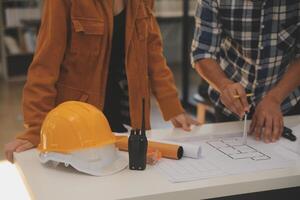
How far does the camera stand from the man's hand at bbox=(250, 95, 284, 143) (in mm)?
1388

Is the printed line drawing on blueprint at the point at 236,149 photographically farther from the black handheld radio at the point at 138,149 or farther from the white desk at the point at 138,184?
the black handheld radio at the point at 138,149

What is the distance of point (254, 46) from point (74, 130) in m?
0.82

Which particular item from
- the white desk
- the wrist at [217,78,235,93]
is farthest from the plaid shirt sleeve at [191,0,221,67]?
the white desk

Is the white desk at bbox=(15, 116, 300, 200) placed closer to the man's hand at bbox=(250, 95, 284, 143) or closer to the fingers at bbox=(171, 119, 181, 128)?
the man's hand at bbox=(250, 95, 284, 143)

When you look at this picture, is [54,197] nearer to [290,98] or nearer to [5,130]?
[290,98]

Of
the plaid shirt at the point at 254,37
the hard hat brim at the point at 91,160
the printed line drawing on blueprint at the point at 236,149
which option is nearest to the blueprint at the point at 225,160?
the printed line drawing on blueprint at the point at 236,149

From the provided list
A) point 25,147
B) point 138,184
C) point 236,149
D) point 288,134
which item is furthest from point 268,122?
point 25,147

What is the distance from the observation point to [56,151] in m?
1.07

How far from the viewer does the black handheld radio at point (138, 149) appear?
1.09 meters

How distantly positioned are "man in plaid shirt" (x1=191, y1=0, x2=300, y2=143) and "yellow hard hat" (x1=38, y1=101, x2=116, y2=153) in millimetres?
524

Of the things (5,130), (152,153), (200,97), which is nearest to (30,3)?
(5,130)

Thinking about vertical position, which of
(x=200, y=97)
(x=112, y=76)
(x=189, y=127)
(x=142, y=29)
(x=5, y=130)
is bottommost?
(x=5, y=130)

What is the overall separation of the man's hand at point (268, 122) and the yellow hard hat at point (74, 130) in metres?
0.53

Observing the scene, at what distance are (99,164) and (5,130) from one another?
3.06 meters
